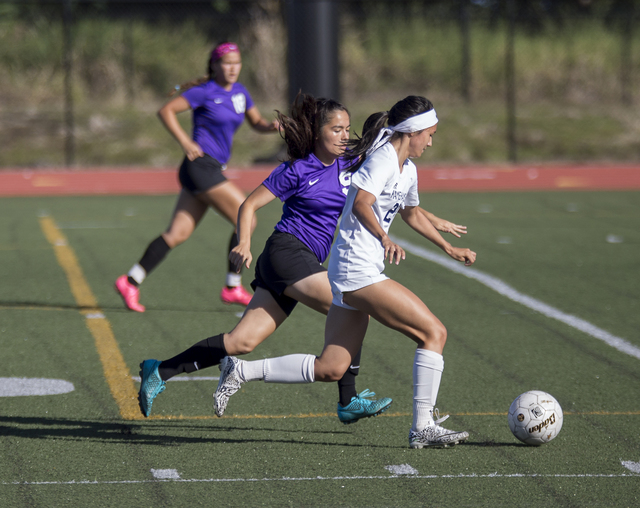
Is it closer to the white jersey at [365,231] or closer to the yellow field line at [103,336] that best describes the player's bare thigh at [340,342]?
the white jersey at [365,231]

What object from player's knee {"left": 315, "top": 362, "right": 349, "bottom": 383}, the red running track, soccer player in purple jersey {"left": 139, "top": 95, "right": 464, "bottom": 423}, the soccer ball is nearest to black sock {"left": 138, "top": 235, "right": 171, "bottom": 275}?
soccer player in purple jersey {"left": 139, "top": 95, "right": 464, "bottom": 423}

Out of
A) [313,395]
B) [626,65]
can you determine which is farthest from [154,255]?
[626,65]

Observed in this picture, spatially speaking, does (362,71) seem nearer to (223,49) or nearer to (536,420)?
(223,49)

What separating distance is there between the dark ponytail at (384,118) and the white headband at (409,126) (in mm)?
14

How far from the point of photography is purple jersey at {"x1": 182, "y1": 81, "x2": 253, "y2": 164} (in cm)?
763

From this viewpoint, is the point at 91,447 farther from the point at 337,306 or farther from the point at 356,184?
the point at 356,184

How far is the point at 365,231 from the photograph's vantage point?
14.3 feet

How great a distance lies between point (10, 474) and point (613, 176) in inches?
618

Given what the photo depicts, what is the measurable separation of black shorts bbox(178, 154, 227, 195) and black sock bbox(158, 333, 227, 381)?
284cm

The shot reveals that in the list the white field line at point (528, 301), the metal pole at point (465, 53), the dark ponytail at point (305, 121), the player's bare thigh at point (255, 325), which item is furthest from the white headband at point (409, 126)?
the metal pole at point (465, 53)

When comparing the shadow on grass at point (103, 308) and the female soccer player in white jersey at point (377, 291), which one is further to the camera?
the shadow on grass at point (103, 308)

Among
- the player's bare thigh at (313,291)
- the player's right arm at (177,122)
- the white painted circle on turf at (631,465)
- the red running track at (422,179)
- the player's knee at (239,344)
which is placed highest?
the player's right arm at (177,122)

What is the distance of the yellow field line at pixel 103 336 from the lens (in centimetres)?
543

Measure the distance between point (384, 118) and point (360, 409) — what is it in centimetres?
145
